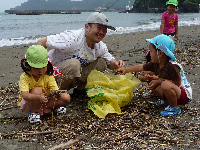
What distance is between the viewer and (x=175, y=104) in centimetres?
299

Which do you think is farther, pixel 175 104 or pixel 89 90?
pixel 89 90

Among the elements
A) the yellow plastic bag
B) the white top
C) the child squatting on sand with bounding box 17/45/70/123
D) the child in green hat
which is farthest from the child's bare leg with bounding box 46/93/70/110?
the child in green hat

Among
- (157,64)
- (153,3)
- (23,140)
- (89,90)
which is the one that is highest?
(153,3)

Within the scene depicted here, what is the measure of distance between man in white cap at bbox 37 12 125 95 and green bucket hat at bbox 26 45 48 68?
1.77ft

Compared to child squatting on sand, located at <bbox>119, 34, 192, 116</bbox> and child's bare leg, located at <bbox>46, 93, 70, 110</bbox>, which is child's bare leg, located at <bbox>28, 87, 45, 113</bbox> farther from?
child squatting on sand, located at <bbox>119, 34, 192, 116</bbox>

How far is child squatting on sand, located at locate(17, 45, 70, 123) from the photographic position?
9.11 ft

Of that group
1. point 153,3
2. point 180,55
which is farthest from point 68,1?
point 180,55

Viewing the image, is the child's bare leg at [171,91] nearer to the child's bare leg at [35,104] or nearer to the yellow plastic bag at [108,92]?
the yellow plastic bag at [108,92]

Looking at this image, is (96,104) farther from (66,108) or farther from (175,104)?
(175,104)

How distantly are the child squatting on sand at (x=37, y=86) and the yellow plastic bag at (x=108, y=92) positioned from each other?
1.36 feet

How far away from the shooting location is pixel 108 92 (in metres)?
3.34

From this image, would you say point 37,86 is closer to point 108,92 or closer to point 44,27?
point 108,92

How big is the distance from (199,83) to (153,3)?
88820mm

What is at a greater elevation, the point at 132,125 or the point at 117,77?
the point at 117,77
